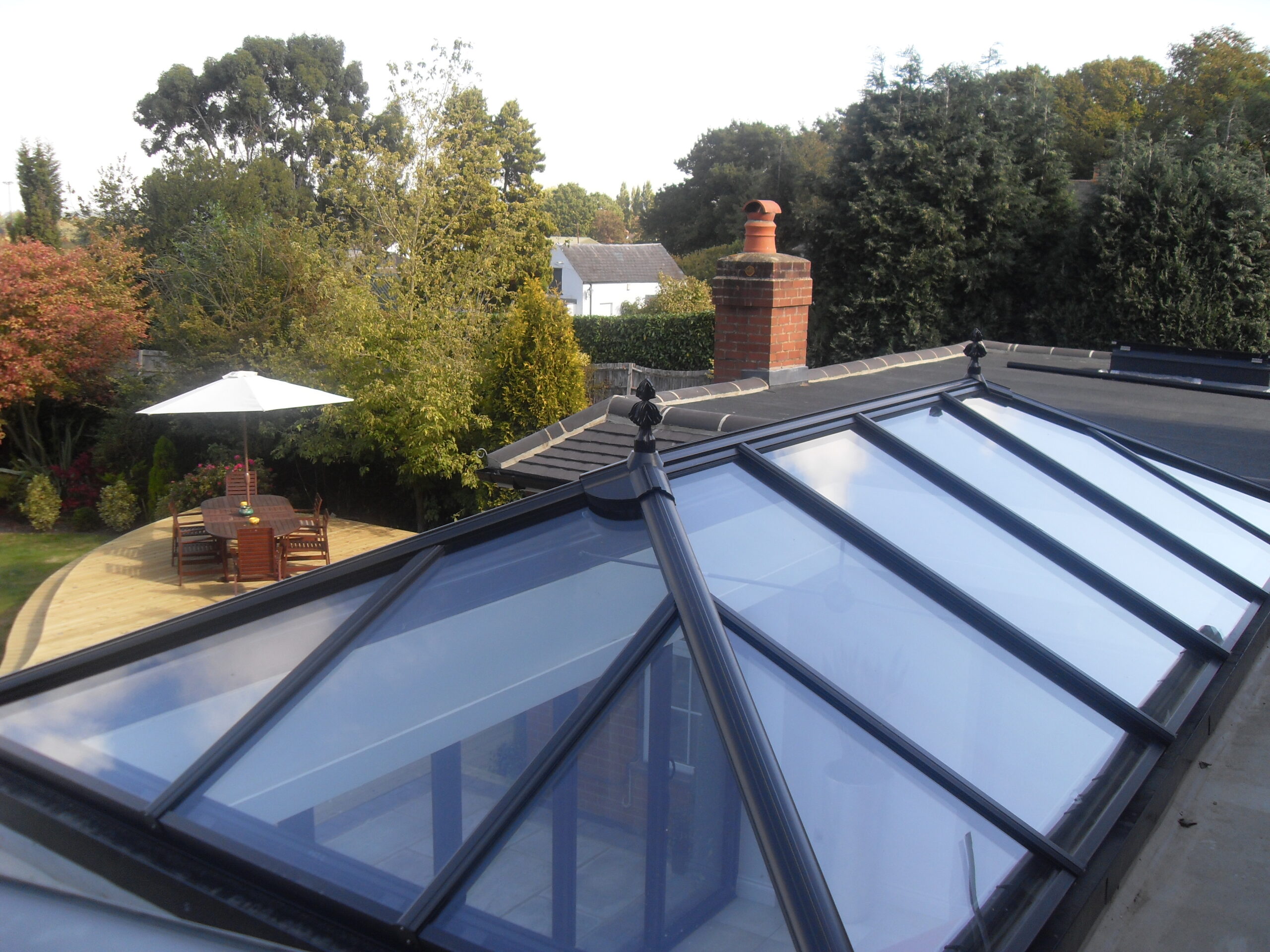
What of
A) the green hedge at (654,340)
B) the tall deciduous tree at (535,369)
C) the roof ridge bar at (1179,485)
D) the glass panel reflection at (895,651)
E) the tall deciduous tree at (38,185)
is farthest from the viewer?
the tall deciduous tree at (38,185)

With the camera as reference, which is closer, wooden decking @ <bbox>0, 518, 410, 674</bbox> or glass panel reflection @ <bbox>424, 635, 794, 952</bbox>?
glass panel reflection @ <bbox>424, 635, 794, 952</bbox>

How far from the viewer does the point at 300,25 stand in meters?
47.8

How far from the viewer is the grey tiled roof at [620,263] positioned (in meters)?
46.3

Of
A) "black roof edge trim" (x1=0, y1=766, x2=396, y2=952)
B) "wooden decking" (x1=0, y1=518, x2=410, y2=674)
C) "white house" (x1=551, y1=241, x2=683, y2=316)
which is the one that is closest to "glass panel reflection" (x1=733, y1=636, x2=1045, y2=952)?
"black roof edge trim" (x1=0, y1=766, x2=396, y2=952)

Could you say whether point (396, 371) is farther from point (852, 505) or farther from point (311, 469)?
point (852, 505)

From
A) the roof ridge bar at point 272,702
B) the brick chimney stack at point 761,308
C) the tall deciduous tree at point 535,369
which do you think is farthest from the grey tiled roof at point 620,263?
the roof ridge bar at point 272,702

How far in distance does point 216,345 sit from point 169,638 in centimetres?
1625

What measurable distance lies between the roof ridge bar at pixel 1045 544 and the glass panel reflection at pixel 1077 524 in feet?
0.21

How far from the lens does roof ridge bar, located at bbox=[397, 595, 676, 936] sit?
1.35m

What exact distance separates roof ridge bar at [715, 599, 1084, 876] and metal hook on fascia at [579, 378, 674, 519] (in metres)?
0.31

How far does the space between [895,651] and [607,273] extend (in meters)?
46.3

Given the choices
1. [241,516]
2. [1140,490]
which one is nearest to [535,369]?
[241,516]

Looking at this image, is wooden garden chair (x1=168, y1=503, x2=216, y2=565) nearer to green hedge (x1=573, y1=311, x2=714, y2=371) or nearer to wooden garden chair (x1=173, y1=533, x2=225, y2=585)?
wooden garden chair (x1=173, y1=533, x2=225, y2=585)

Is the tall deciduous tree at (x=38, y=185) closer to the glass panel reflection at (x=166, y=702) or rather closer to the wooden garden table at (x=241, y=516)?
the wooden garden table at (x=241, y=516)
